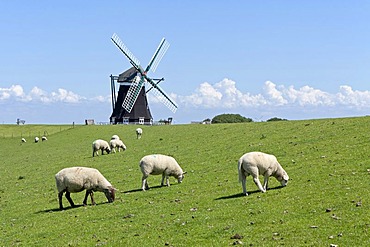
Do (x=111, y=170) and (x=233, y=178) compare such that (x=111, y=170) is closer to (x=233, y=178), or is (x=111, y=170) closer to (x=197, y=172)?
(x=197, y=172)

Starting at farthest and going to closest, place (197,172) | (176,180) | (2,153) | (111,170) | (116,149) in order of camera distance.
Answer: (2,153) → (116,149) → (111,170) → (197,172) → (176,180)

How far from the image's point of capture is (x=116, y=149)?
48.4 metres

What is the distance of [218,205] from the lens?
17922 millimetres

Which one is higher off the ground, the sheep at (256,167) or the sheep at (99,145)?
the sheep at (99,145)

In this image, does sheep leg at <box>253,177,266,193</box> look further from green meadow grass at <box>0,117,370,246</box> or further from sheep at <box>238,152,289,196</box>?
green meadow grass at <box>0,117,370,246</box>

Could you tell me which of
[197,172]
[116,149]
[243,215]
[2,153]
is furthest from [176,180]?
[2,153]

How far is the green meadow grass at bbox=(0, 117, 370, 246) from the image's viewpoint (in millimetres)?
13875

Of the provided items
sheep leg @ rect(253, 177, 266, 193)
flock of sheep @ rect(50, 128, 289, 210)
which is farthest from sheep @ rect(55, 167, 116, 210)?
sheep leg @ rect(253, 177, 266, 193)

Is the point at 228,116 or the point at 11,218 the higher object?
the point at 228,116

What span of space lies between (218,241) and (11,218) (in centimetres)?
1171

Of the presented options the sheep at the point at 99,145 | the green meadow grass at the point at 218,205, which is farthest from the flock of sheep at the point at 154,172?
the sheep at the point at 99,145

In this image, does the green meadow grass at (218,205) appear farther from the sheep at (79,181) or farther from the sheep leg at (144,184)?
the sheep at (79,181)

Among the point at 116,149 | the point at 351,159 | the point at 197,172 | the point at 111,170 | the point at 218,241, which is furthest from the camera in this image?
the point at 116,149

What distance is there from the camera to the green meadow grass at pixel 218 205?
13.9 meters
